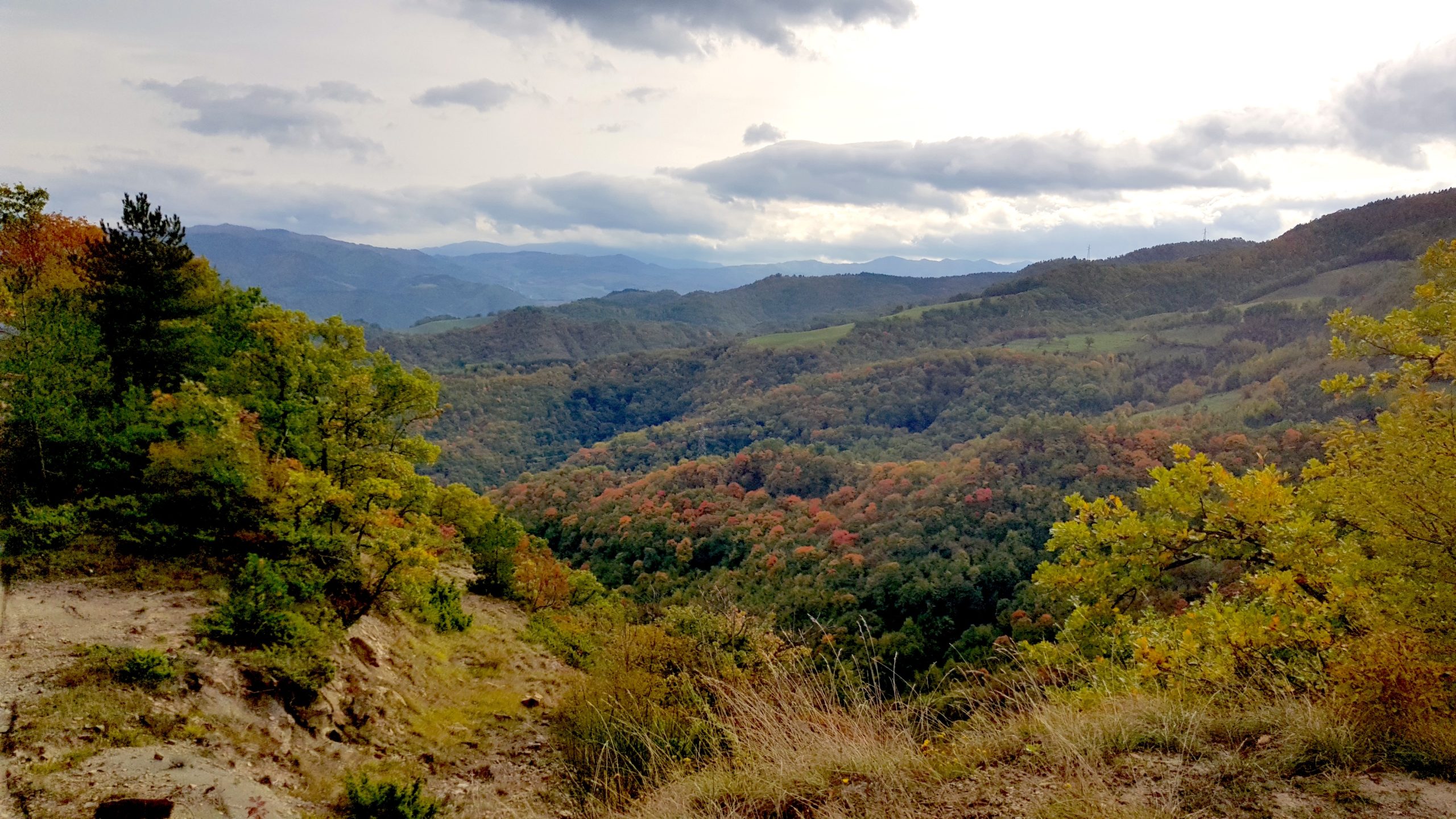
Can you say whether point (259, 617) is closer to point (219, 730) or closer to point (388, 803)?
point (219, 730)

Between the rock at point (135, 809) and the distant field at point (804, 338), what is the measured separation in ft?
538

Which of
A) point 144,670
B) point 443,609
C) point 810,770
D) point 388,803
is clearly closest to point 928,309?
point 443,609

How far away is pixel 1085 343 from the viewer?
470 feet

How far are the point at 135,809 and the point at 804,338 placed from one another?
17578 centimetres

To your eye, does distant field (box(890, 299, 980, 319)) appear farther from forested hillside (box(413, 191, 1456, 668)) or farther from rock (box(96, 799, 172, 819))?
rock (box(96, 799, 172, 819))

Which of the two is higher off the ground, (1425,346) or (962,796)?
(1425,346)

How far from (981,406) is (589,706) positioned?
11902cm

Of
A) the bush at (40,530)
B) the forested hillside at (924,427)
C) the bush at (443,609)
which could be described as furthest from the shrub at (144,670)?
the forested hillside at (924,427)

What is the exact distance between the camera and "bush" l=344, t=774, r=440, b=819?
26.4 ft

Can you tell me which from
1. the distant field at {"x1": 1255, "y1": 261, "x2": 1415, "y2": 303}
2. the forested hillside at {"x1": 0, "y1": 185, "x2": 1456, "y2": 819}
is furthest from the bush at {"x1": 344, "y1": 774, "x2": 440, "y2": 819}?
the distant field at {"x1": 1255, "y1": 261, "x2": 1415, "y2": 303}

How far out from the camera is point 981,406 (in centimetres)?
11975

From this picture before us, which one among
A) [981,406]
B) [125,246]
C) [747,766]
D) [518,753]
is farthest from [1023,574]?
[981,406]

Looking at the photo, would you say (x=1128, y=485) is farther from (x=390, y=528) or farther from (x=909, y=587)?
(x=390, y=528)

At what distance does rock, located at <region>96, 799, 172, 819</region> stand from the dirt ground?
0.11 m
